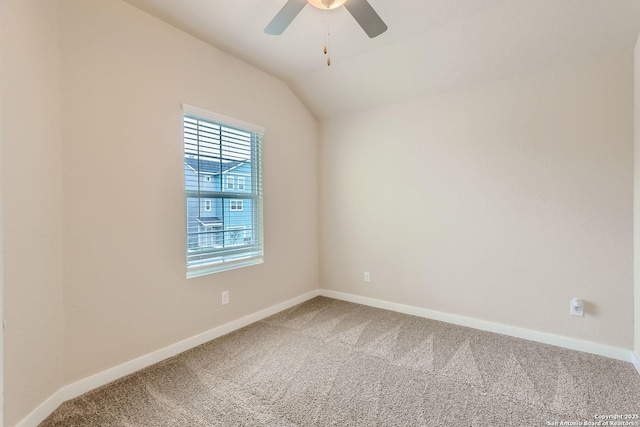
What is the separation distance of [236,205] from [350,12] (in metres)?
1.86

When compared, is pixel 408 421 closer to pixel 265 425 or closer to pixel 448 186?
pixel 265 425

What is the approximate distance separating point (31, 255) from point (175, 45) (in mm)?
1792

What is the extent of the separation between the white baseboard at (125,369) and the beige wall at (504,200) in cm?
148

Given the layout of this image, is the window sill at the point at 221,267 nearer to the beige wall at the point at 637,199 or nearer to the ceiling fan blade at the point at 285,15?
the ceiling fan blade at the point at 285,15

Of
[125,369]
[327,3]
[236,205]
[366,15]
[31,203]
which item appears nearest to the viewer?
[31,203]

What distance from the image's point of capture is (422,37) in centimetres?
243

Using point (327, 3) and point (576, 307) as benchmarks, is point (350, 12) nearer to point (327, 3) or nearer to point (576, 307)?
point (327, 3)

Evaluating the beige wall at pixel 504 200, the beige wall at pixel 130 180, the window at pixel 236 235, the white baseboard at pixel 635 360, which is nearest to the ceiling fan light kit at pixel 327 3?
the beige wall at pixel 130 180

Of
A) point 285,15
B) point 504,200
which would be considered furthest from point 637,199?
point 285,15

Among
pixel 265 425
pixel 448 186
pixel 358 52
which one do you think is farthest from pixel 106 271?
pixel 448 186

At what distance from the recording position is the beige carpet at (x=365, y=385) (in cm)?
161

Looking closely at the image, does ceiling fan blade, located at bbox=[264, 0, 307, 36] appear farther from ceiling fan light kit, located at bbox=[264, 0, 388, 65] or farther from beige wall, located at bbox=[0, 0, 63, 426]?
beige wall, located at bbox=[0, 0, 63, 426]

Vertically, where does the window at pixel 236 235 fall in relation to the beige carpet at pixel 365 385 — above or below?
above

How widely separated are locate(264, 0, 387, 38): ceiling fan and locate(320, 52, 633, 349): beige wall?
1.49 metres
